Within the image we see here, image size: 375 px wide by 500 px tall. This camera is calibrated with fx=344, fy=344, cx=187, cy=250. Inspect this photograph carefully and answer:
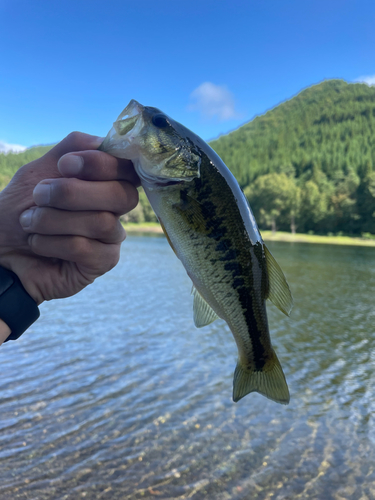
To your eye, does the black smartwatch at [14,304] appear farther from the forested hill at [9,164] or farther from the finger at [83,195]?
the forested hill at [9,164]

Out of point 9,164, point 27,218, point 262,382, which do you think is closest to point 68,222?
point 27,218

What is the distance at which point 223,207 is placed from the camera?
6.05ft

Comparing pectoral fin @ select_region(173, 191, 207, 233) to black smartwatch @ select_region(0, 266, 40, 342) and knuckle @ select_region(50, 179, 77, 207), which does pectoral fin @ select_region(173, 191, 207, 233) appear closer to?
knuckle @ select_region(50, 179, 77, 207)

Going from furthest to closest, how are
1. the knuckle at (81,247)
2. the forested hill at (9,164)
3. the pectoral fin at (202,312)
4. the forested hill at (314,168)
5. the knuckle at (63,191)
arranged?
the forested hill at (9,164) < the forested hill at (314,168) < the pectoral fin at (202,312) < the knuckle at (81,247) < the knuckle at (63,191)

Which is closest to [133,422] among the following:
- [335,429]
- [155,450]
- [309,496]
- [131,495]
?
[155,450]

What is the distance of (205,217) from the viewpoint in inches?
72.7

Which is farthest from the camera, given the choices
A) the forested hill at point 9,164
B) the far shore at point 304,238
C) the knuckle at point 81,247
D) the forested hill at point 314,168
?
the forested hill at point 9,164

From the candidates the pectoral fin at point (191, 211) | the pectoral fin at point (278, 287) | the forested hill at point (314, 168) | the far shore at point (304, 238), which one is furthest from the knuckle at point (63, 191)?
the forested hill at point (314, 168)

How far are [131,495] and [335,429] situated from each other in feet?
13.8

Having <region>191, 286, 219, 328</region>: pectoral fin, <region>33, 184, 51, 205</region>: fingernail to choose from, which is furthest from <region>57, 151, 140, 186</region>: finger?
<region>191, 286, 219, 328</region>: pectoral fin

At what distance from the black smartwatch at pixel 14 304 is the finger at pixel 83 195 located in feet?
2.53

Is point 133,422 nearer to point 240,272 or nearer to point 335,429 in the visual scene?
point 335,429

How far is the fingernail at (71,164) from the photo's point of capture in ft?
5.69

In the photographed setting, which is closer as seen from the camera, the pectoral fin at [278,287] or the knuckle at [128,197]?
the knuckle at [128,197]
